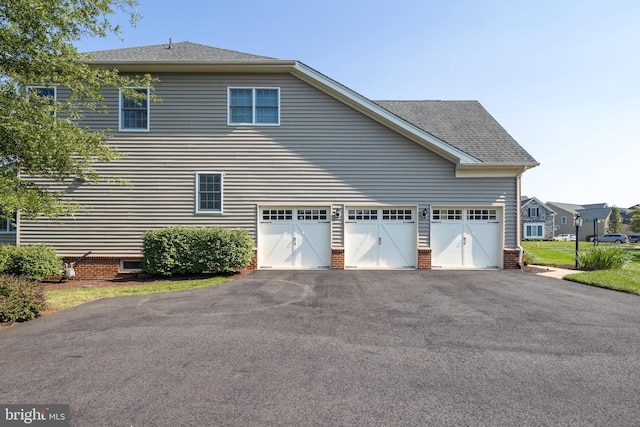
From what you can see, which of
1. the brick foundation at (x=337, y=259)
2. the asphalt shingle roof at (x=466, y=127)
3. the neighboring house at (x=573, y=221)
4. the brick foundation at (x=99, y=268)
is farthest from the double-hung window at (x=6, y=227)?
the neighboring house at (x=573, y=221)

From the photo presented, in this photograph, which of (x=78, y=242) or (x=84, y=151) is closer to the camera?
(x=84, y=151)

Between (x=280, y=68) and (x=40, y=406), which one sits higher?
(x=280, y=68)

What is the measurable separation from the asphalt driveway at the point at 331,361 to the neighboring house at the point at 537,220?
47.6m

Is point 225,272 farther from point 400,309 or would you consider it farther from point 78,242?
point 400,309

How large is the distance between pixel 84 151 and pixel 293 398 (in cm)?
697

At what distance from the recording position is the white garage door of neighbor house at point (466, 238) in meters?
11.5

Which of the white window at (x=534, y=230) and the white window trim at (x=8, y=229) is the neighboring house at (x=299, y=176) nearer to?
the white window trim at (x=8, y=229)

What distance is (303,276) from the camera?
10.0 metres

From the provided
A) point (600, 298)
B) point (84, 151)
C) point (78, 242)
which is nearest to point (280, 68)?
point (84, 151)

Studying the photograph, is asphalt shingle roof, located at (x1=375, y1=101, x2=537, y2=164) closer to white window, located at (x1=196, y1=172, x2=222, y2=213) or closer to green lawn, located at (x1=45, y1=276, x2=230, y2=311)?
white window, located at (x1=196, y1=172, x2=222, y2=213)

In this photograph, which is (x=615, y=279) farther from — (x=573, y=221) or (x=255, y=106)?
(x=573, y=221)

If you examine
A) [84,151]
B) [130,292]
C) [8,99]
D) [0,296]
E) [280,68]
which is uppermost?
[280,68]

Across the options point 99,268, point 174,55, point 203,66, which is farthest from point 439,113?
point 99,268

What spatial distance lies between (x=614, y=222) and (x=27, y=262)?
263 feet
